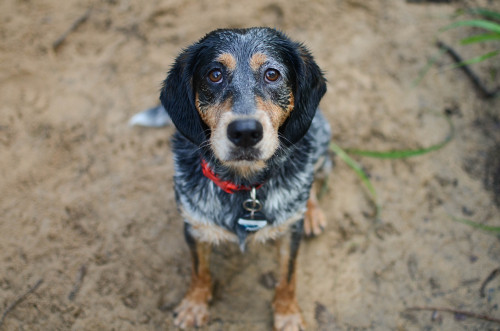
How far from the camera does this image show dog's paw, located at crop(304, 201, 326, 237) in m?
3.52

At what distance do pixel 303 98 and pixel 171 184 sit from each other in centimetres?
184

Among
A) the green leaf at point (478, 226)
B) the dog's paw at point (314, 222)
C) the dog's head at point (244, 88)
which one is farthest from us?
the dog's paw at point (314, 222)

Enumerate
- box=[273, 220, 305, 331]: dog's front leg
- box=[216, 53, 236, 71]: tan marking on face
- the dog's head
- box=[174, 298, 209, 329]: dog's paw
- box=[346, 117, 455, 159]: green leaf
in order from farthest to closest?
box=[346, 117, 455, 159]: green leaf → box=[174, 298, 209, 329]: dog's paw → box=[273, 220, 305, 331]: dog's front leg → box=[216, 53, 236, 71]: tan marking on face → the dog's head

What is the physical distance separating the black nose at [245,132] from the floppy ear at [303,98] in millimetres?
447

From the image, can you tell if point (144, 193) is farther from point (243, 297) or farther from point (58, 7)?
point (58, 7)

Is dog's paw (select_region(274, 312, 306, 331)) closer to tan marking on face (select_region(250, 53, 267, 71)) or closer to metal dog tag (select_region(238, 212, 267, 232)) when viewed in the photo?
metal dog tag (select_region(238, 212, 267, 232))

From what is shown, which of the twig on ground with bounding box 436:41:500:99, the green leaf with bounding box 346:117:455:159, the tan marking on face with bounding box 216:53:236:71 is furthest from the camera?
the twig on ground with bounding box 436:41:500:99

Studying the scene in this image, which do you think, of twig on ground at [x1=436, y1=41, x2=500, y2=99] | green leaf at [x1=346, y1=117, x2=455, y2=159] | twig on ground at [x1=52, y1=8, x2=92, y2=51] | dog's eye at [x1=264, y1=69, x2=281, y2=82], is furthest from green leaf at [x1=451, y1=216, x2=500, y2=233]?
twig on ground at [x1=52, y1=8, x2=92, y2=51]

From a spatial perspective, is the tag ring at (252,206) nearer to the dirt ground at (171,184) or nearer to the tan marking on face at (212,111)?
the tan marking on face at (212,111)

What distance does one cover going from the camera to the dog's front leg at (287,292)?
2.93m

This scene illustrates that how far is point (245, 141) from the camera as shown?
208cm

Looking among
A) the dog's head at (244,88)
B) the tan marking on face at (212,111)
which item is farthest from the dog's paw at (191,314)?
the tan marking on face at (212,111)

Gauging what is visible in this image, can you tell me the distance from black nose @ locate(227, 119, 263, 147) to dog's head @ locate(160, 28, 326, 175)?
61 mm

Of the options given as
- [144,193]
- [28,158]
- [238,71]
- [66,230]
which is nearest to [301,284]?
[144,193]
